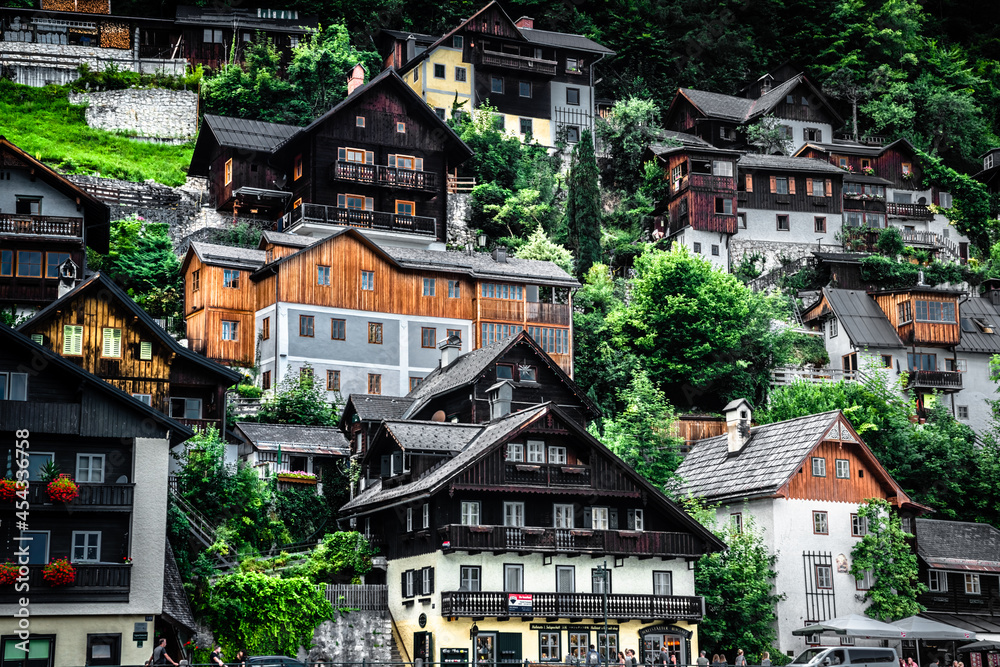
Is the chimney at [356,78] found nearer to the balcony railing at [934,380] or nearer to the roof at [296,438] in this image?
the roof at [296,438]

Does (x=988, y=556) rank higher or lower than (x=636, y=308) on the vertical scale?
lower

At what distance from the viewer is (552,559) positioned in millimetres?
51219

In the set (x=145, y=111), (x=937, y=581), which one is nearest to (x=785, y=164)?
(x=937, y=581)

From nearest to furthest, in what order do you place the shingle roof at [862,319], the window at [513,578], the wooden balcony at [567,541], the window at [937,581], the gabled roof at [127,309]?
the wooden balcony at [567,541]
the window at [513,578]
the gabled roof at [127,309]
the window at [937,581]
the shingle roof at [862,319]

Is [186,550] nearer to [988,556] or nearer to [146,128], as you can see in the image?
[988,556]

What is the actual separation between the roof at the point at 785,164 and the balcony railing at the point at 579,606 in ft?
149

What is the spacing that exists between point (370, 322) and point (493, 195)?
20.0m

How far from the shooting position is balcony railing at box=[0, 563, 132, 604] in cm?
4141

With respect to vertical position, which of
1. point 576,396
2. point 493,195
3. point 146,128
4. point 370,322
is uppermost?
point 146,128

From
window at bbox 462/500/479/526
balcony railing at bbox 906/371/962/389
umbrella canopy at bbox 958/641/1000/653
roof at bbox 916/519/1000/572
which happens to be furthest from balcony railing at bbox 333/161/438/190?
umbrella canopy at bbox 958/641/1000/653

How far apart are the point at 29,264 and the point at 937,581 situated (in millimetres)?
44194

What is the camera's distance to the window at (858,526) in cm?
5767

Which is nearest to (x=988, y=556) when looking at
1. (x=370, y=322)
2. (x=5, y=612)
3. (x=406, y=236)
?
(x=370, y=322)

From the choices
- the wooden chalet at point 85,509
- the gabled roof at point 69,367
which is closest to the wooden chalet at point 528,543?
the wooden chalet at point 85,509
